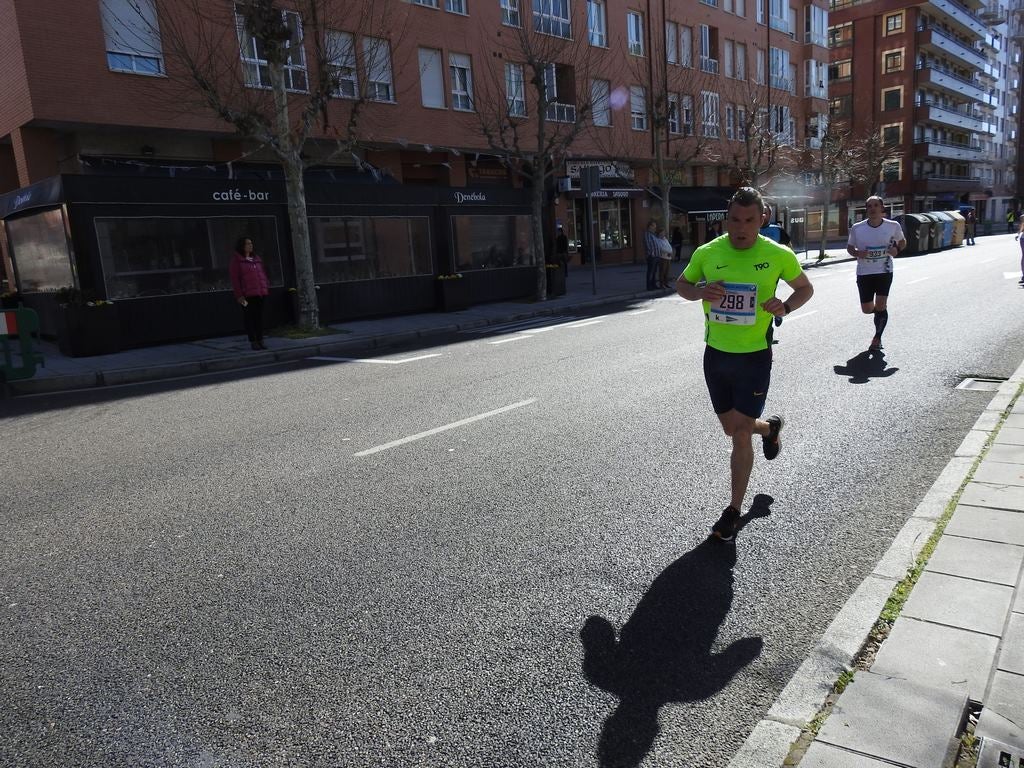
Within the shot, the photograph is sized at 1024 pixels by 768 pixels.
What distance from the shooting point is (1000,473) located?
15.1 ft

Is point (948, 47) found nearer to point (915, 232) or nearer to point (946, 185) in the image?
point (946, 185)

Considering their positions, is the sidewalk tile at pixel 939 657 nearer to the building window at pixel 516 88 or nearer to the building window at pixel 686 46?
the building window at pixel 516 88

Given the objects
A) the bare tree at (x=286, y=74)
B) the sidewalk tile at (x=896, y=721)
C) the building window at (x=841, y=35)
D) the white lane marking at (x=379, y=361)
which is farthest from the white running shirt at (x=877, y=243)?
the building window at (x=841, y=35)

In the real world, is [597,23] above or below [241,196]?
above

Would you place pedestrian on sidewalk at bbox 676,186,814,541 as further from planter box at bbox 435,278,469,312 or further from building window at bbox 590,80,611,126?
building window at bbox 590,80,611,126

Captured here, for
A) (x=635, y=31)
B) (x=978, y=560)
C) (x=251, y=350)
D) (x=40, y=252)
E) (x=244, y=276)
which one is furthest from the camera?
(x=635, y=31)

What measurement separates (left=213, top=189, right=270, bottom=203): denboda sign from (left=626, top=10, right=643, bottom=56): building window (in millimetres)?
23370

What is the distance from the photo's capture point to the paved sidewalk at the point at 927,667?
230 centimetres

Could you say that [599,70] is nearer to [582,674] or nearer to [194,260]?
[194,260]

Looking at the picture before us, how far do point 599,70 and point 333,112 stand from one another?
1356cm

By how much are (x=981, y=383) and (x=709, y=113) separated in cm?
3299

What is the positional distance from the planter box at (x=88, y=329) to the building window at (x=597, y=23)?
2460cm

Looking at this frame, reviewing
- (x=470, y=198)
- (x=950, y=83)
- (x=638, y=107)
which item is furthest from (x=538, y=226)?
(x=950, y=83)

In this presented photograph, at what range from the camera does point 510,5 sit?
27.7 m
